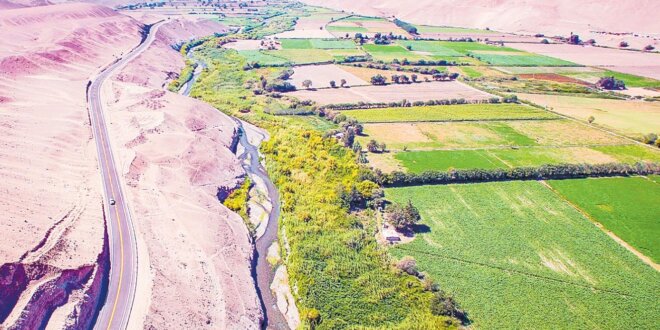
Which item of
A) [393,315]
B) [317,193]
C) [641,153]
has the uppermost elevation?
[641,153]

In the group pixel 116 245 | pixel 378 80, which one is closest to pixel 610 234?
pixel 116 245

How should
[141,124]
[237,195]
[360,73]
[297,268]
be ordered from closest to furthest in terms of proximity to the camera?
1. [297,268]
2. [237,195]
3. [141,124]
4. [360,73]

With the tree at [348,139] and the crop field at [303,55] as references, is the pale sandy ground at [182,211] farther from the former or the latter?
the crop field at [303,55]

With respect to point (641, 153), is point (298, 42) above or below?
above

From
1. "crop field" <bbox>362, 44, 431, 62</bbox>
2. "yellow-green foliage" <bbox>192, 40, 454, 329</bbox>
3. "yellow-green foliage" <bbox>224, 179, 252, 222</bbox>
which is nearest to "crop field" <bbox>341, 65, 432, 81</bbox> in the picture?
"crop field" <bbox>362, 44, 431, 62</bbox>

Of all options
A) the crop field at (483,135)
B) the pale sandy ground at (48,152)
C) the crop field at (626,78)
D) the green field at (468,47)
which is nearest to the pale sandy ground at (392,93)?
the crop field at (483,135)

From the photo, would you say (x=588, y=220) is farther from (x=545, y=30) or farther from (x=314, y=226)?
(x=545, y=30)

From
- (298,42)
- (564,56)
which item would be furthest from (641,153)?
(298,42)
